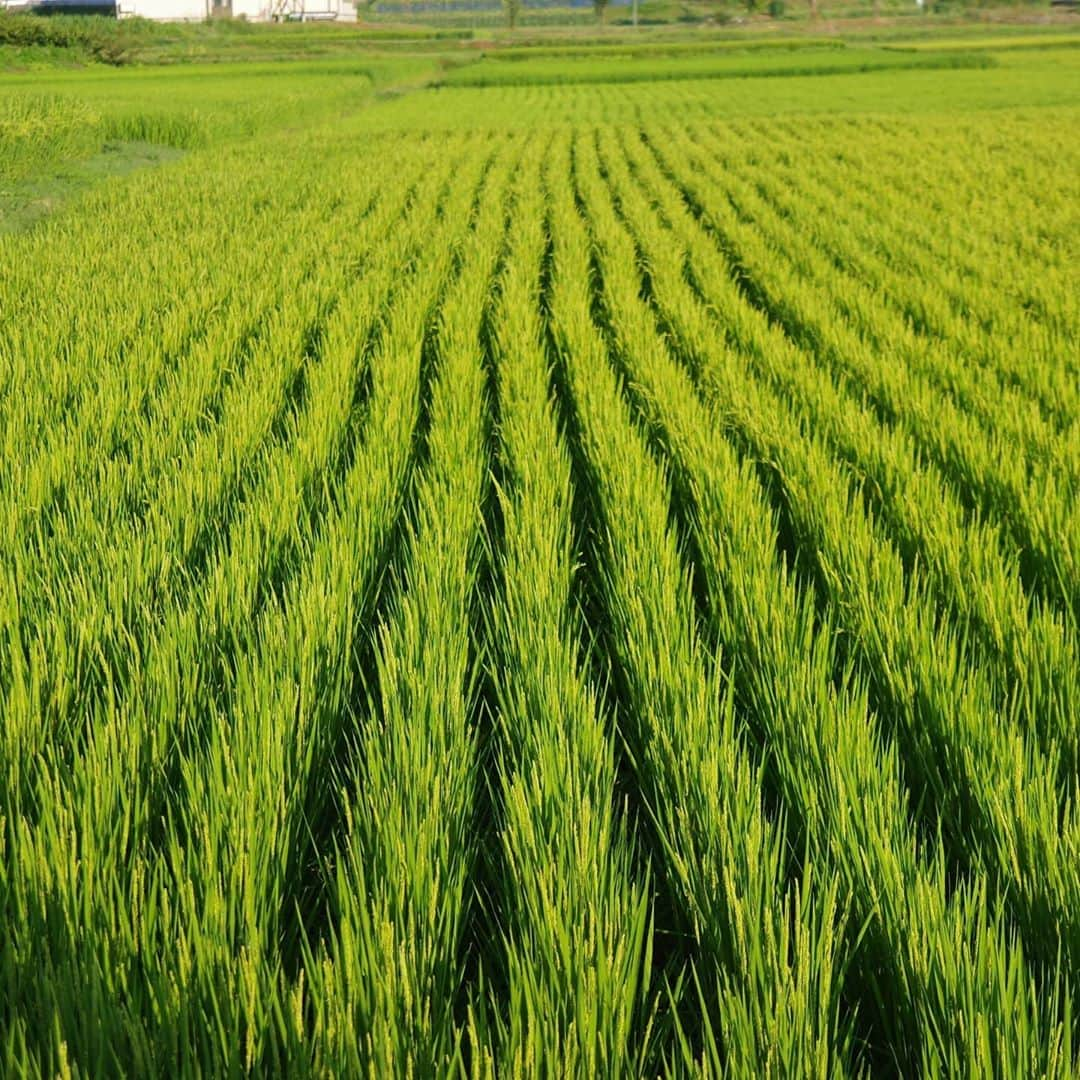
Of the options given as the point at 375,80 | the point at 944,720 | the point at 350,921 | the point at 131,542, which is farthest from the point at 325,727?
the point at 375,80

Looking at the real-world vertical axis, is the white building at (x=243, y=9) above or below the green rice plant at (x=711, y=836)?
above

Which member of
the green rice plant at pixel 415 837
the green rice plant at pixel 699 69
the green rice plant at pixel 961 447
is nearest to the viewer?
Result: the green rice plant at pixel 415 837

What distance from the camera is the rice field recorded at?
43.5 inches

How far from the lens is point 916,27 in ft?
184

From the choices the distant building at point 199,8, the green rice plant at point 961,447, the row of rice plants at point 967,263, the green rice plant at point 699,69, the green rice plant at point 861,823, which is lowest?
the green rice plant at point 861,823

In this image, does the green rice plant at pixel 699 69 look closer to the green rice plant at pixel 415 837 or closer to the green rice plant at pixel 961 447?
the green rice plant at pixel 961 447

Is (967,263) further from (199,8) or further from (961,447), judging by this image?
(199,8)

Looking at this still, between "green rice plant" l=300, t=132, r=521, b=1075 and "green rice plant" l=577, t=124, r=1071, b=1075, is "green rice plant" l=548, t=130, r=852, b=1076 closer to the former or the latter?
"green rice plant" l=577, t=124, r=1071, b=1075

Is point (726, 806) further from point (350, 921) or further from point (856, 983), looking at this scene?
point (350, 921)

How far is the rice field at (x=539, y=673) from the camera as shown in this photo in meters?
1.10

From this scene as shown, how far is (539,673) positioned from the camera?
176 centimetres

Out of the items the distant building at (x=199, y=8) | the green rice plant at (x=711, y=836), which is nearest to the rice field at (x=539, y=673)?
the green rice plant at (x=711, y=836)

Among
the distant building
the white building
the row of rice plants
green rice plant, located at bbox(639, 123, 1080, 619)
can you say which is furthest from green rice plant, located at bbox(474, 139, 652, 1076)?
the white building

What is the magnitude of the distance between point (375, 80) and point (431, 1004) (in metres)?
29.6
